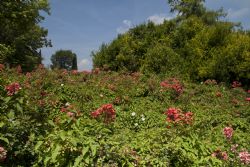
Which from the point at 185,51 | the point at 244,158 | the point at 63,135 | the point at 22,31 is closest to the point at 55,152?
the point at 63,135

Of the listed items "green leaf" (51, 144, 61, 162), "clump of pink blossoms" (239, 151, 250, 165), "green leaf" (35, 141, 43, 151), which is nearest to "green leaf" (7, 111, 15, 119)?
"green leaf" (35, 141, 43, 151)

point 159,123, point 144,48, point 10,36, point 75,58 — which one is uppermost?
point 75,58

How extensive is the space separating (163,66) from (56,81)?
7.57 m

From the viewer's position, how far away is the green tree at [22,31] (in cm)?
2409

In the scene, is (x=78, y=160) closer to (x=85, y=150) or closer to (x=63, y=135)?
(x=85, y=150)

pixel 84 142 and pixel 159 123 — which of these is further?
pixel 159 123

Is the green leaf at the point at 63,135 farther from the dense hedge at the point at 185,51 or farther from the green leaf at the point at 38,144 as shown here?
the dense hedge at the point at 185,51

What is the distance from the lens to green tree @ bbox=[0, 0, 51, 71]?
79.0 feet

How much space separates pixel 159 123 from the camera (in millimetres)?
9648

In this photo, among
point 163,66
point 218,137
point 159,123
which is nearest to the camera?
point 218,137

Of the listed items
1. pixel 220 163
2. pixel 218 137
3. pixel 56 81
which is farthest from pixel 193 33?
pixel 220 163

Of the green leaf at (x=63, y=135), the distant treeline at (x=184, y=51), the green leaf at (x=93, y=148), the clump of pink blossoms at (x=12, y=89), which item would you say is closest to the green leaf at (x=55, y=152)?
the green leaf at (x=63, y=135)

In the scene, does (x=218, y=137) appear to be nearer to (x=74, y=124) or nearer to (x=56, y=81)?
(x=74, y=124)

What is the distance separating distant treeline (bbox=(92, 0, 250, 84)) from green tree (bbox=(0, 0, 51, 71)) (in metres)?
4.78
